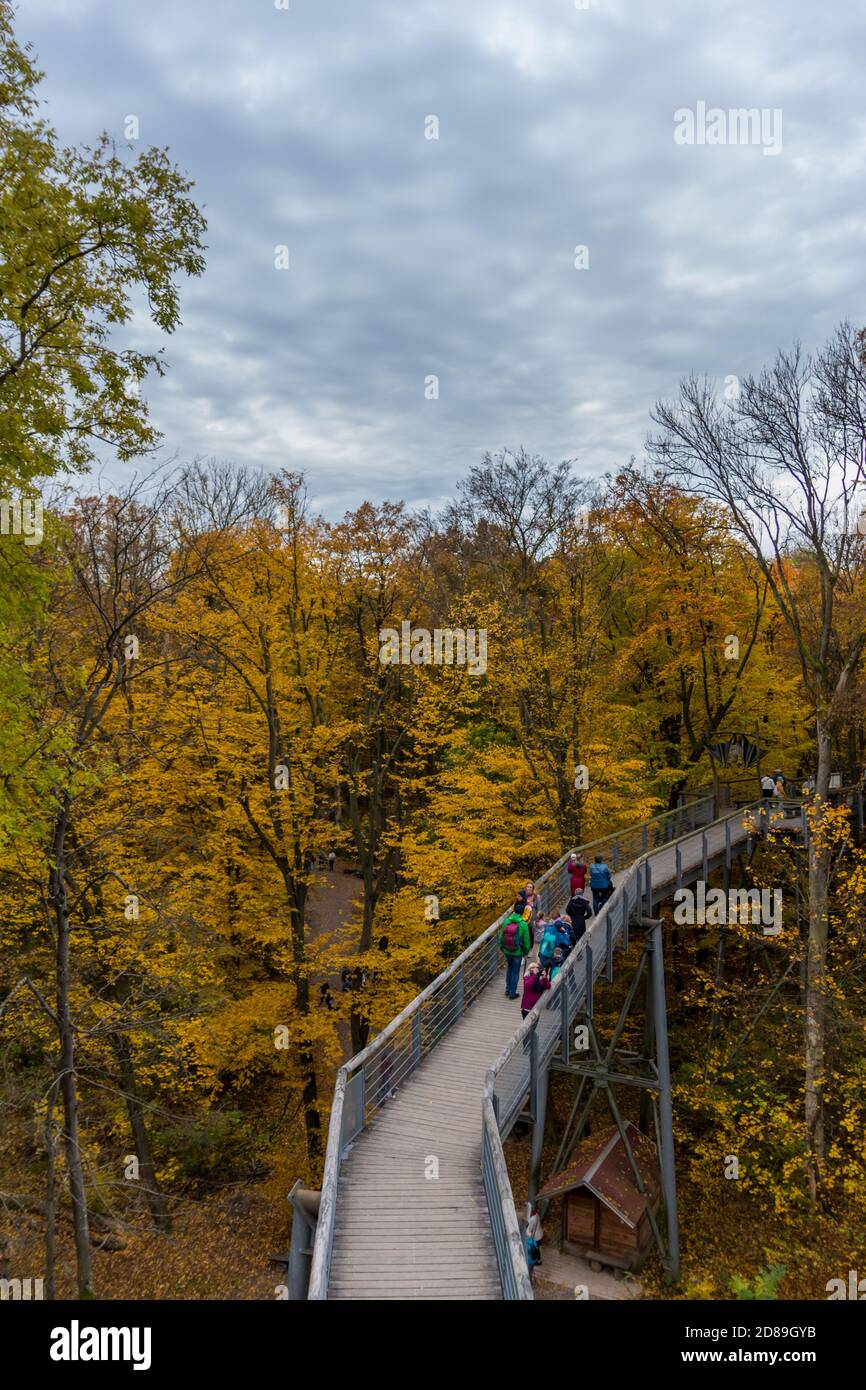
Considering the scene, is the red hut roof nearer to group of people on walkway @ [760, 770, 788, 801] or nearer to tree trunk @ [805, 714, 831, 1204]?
tree trunk @ [805, 714, 831, 1204]

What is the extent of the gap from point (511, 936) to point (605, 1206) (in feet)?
19.4

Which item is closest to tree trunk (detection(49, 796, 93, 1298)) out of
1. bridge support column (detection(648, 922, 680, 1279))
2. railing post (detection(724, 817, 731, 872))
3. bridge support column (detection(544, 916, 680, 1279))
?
bridge support column (detection(544, 916, 680, 1279))

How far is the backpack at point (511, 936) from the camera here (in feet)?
36.4

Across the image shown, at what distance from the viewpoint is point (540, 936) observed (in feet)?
39.1

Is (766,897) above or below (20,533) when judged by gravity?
below

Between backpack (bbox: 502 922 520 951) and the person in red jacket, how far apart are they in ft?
3.16

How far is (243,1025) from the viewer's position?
14.4 m

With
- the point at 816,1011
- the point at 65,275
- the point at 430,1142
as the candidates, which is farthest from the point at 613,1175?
the point at 65,275

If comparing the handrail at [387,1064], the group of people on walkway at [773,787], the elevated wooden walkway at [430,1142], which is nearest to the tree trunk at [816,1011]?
the elevated wooden walkway at [430,1142]

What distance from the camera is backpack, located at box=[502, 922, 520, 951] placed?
11.1 meters

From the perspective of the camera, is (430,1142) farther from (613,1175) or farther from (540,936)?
(613,1175)
